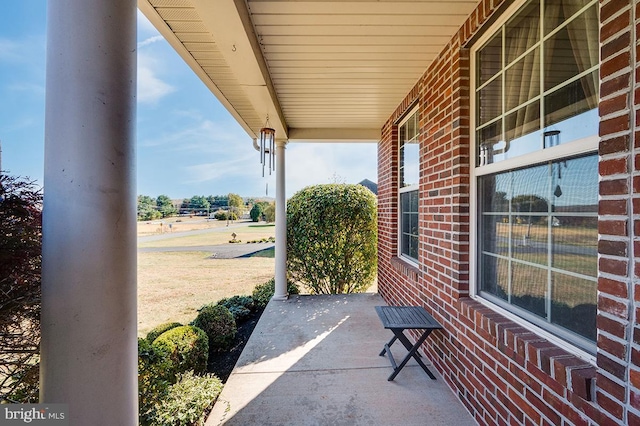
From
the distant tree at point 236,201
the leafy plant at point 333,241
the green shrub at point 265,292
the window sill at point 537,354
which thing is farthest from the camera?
the distant tree at point 236,201

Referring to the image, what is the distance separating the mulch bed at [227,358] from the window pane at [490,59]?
10.9ft

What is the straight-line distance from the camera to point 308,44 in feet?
7.57

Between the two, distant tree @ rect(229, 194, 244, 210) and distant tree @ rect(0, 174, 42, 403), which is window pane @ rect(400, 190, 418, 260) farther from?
distant tree @ rect(229, 194, 244, 210)

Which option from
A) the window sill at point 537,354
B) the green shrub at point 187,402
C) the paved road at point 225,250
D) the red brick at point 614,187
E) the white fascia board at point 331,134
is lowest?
the paved road at point 225,250

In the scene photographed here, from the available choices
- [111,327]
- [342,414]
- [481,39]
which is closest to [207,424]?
[342,414]

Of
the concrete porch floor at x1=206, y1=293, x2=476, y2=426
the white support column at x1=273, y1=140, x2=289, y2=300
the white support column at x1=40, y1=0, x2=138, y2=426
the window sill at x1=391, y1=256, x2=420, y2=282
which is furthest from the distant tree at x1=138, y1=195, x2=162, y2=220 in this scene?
the window sill at x1=391, y1=256, x2=420, y2=282

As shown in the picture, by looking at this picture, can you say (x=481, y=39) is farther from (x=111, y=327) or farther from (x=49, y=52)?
(x=111, y=327)

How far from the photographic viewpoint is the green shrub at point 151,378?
172 centimetres

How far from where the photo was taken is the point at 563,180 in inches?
56.3

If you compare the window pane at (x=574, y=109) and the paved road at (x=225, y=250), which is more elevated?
the window pane at (x=574, y=109)

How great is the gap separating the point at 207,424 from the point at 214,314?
1.46m

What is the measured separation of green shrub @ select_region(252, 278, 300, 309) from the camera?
15.0 feet

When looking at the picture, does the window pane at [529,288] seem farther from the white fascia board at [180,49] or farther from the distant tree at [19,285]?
the white fascia board at [180,49]

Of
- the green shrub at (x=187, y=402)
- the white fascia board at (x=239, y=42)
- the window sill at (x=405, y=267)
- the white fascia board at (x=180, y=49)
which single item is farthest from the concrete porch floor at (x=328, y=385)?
the white fascia board at (x=180, y=49)
